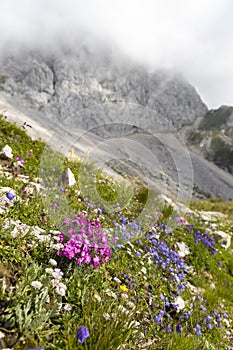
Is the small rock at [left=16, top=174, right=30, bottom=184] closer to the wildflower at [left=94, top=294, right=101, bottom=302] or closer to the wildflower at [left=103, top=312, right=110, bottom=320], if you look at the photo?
the wildflower at [left=94, top=294, right=101, bottom=302]

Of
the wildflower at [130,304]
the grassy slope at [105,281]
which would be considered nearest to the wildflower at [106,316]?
the grassy slope at [105,281]

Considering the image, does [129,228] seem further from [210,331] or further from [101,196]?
[210,331]

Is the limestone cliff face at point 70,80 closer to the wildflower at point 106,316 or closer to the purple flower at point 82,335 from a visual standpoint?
the wildflower at point 106,316

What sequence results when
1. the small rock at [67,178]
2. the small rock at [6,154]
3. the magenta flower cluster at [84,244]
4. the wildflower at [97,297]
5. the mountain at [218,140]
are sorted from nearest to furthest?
the wildflower at [97,297] < the magenta flower cluster at [84,244] < the small rock at [67,178] < the small rock at [6,154] < the mountain at [218,140]

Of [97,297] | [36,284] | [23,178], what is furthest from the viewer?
[23,178]

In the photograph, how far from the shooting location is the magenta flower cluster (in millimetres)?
3686

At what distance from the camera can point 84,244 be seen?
12.3 ft

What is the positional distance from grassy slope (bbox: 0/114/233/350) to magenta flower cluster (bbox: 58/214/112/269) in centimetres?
14

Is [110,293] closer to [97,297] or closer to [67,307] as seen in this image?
[97,297]

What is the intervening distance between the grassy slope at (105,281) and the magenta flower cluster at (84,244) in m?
0.14

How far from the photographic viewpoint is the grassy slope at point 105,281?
281 centimetres

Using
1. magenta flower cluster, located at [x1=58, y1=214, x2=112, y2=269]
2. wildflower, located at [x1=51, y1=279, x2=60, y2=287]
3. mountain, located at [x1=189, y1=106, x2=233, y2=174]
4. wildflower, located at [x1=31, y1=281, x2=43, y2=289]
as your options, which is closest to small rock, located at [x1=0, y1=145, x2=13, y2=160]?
magenta flower cluster, located at [x1=58, y1=214, x2=112, y2=269]

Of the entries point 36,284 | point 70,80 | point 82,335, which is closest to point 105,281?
point 36,284

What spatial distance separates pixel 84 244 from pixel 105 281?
0.68m
